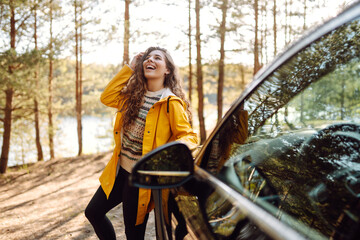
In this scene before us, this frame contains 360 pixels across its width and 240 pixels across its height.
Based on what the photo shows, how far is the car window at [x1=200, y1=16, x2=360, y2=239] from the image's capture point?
1121 mm

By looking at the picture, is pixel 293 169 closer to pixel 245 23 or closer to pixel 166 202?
pixel 166 202

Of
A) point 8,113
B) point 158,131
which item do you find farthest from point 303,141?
point 8,113

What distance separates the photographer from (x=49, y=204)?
6.97 meters

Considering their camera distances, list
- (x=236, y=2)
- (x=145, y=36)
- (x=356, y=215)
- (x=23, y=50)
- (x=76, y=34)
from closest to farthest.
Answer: (x=356, y=215)
(x=23, y=50)
(x=236, y=2)
(x=145, y=36)
(x=76, y=34)

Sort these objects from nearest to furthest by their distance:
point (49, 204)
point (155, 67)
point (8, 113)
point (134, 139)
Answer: point (134, 139) < point (155, 67) < point (49, 204) < point (8, 113)

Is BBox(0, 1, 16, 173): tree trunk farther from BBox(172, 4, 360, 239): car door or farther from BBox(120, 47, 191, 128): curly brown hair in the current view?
BBox(172, 4, 360, 239): car door

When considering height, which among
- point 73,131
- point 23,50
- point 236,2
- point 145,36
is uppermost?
point 236,2

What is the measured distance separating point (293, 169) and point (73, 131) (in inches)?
1695

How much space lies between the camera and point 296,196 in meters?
1.37

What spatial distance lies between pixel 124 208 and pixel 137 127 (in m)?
0.65

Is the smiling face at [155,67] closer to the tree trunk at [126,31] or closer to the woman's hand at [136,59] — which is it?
the woman's hand at [136,59]

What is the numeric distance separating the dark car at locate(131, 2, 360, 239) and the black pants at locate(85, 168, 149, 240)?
55cm

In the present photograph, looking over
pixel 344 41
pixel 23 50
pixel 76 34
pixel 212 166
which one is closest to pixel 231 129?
pixel 212 166

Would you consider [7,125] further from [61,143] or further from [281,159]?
[61,143]
